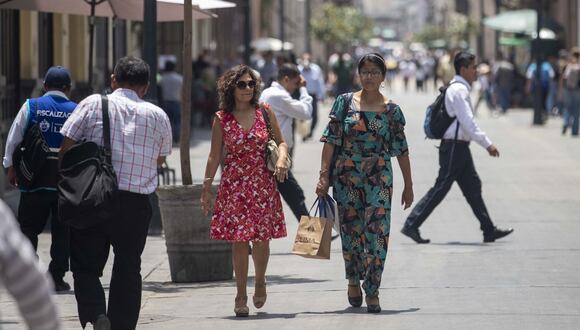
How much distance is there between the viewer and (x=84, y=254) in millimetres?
8320

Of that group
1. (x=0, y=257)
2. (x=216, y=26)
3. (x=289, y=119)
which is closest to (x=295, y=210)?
(x=289, y=119)

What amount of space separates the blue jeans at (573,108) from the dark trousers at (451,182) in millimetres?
16721

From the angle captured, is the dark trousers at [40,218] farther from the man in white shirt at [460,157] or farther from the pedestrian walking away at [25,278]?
the pedestrian walking away at [25,278]

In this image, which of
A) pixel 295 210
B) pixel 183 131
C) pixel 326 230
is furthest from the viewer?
pixel 295 210

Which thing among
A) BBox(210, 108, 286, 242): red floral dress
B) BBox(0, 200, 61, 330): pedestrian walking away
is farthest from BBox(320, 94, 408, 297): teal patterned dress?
BBox(0, 200, 61, 330): pedestrian walking away

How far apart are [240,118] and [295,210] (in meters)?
3.71

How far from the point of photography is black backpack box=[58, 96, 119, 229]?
26.3ft

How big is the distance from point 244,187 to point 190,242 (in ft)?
5.80

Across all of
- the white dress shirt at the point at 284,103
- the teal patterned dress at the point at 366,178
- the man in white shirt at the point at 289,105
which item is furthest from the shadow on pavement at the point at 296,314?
the white dress shirt at the point at 284,103

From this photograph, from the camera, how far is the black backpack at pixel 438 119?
44.9 feet

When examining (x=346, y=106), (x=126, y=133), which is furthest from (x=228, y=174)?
(x=126, y=133)

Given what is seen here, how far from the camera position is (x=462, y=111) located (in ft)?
44.3

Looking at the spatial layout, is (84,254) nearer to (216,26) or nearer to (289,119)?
(289,119)

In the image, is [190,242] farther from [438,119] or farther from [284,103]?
[438,119]
